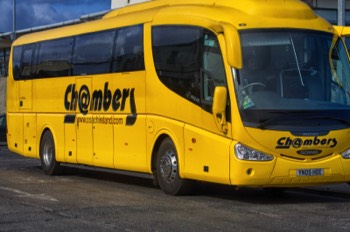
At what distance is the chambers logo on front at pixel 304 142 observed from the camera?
11.2 metres

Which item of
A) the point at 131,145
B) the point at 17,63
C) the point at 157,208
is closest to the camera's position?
the point at 157,208

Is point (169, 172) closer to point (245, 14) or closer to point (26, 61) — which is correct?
point (245, 14)

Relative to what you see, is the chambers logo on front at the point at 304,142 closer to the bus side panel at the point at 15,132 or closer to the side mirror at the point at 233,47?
the side mirror at the point at 233,47

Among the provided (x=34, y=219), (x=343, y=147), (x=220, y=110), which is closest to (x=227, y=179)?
(x=220, y=110)

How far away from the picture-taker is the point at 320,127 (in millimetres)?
11461

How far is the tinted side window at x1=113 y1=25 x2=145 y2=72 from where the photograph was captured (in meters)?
13.9

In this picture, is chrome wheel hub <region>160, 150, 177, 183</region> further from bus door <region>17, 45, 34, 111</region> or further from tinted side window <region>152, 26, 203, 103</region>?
bus door <region>17, 45, 34, 111</region>

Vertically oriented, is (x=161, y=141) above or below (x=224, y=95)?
below

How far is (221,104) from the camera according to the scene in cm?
1128

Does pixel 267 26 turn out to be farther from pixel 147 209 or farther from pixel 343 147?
pixel 147 209

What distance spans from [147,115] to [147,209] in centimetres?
303

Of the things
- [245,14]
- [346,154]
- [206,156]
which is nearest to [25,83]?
[206,156]

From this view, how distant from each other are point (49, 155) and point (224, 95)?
7803 millimetres

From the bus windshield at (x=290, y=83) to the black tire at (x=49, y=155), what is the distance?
297 inches
